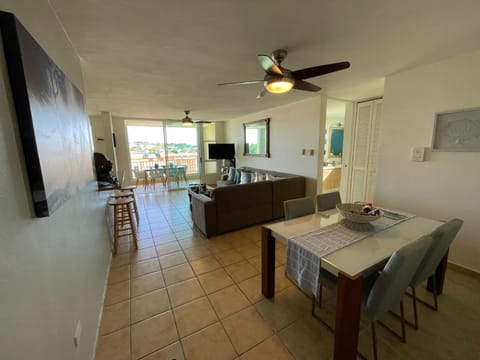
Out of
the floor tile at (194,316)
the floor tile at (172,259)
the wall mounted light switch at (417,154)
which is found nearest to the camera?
the floor tile at (194,316)

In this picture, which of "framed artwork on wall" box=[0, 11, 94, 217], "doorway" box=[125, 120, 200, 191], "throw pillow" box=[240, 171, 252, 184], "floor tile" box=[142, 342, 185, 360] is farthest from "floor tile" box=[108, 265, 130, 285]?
"doorway" box=[125, 120, 200, 191]

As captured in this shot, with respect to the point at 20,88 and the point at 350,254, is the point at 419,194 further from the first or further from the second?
the point at 20,88

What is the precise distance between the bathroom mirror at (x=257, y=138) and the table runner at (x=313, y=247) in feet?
11.8

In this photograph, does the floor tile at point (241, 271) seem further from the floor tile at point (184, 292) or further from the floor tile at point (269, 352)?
the floor tile at point (269, 352)

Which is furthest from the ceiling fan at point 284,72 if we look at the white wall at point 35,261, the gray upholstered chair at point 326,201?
the white wall at point 35,261

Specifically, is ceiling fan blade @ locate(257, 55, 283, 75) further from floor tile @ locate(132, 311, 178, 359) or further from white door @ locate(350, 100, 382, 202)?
white door @ locate(350, 100, 382, 202)

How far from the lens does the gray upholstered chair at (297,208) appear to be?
2084 millimetres

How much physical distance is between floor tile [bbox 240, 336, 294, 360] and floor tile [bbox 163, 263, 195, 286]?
1.06m

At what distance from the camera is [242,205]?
11.1 ft

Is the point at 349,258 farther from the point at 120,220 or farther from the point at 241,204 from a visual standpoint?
the point at 120,220

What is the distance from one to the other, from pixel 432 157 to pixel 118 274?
3.91 meters

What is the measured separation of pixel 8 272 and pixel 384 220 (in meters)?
2.41

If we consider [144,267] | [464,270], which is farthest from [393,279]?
[144,267]

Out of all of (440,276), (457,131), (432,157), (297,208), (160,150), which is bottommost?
(440,276)
